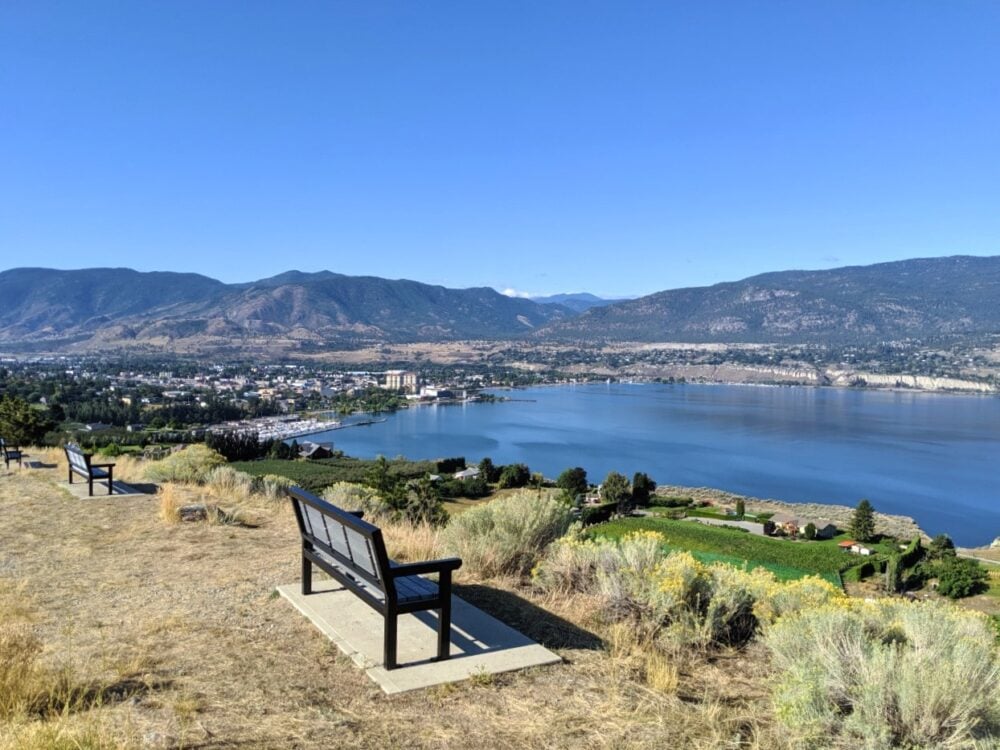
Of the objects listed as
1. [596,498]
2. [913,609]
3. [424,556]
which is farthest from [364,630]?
[596,498]

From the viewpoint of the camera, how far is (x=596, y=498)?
36438 millimetres

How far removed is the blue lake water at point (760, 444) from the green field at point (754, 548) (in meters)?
14.1

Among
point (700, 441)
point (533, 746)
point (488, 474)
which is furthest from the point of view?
point (700, 441)

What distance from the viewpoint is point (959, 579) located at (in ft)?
72.1

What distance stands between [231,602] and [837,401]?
112m

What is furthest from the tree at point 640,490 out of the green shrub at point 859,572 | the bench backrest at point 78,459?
the bench backrest at point 78,459

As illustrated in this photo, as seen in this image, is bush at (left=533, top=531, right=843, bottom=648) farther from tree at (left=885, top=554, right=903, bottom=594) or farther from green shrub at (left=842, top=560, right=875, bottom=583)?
green shrub at (left=842, top=560, right=875, bottom=583)

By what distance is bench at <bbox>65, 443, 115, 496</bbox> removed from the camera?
797 centimetres

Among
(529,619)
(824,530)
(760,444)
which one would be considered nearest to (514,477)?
(824,530)

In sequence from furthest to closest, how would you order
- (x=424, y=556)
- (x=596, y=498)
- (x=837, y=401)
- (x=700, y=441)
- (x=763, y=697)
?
(x=837, y=401) < (x=700, y=441) < (x=596, y=498) < (x=424, y=556) < (x=763, y=697)

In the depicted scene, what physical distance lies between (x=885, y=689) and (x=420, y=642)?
2.01 meters

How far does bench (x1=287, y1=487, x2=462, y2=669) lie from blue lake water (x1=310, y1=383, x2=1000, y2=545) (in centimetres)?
3901

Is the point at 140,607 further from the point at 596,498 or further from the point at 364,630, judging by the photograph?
the point at 596,498

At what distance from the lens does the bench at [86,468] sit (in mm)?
7969
